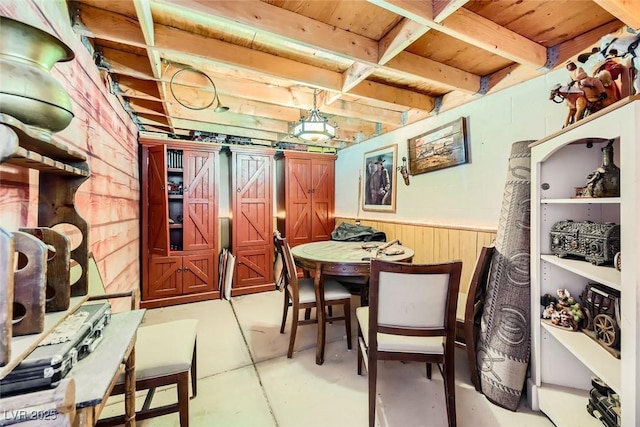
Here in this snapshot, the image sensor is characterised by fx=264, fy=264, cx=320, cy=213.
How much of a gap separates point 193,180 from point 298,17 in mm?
2579

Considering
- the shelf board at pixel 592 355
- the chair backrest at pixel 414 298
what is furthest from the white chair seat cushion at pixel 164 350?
the shelf board at pixel 592 355

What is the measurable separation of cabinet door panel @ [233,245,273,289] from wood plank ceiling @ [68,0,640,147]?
2117 millimetres

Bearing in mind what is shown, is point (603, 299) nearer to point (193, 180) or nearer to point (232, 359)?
point (232, 359)

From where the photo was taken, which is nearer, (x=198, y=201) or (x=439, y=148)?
(x=439, y=148)

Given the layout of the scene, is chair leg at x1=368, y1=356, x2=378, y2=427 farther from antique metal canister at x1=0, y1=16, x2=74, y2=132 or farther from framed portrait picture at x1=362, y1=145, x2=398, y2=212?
framed portrait picture at x1=362, y1=145, x2=398, y2=212

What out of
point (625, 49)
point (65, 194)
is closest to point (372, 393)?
point (65, 194)

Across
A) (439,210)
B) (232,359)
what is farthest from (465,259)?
(232,359)

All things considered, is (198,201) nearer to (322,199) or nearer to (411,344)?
(322,199)

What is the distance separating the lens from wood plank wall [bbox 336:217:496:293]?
2.48 meters

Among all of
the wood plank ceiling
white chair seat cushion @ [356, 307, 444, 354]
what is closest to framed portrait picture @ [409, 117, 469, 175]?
the wood plank ceiling

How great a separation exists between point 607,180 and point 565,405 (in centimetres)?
128

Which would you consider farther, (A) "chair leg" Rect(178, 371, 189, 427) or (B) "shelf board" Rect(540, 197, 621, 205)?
(A) "chair leg" Rect(178, 371, 189, 427)

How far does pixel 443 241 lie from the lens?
9.23 ft

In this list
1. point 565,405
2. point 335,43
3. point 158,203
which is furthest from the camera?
point 158,203
